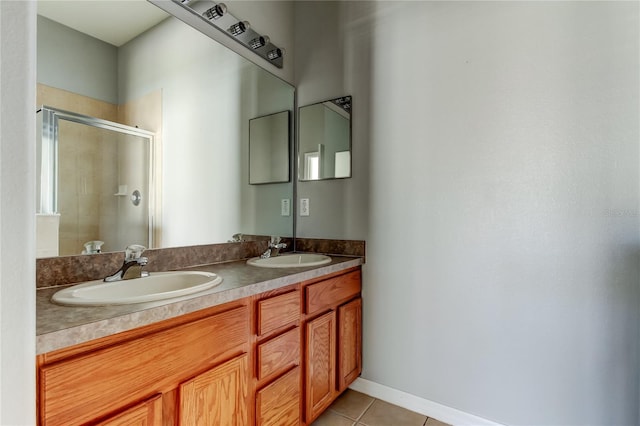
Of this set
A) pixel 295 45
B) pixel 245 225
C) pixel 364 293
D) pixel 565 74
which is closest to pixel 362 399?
pixel 364 293

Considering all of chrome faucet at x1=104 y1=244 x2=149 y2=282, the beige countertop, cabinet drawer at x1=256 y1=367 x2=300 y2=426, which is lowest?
cabinet drawer at x1=256 y1=367 x2=300 y2=426

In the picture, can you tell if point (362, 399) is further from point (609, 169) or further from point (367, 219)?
point (609, 169)

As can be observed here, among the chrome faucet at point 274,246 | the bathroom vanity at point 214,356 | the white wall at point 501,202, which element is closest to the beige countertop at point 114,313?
the bathroom vanity at point 214,356

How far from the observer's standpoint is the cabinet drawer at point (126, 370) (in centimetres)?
63

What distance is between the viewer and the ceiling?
1077mm

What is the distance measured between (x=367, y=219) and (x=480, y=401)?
1.07 meters

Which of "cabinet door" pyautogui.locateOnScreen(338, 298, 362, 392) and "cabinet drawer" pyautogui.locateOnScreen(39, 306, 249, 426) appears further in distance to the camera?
"cabinet door" pyautogui.locateOnScreen(338, 298, 362, 392)

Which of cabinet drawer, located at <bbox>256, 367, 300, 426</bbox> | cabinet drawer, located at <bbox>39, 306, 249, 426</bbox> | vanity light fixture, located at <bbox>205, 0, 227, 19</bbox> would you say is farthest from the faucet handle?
vanity light fixture, located at <bbox>205, 0, 227, 19</bbox>

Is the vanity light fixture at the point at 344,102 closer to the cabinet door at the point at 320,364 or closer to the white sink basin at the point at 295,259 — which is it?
the white sink basin at the point at 295,259

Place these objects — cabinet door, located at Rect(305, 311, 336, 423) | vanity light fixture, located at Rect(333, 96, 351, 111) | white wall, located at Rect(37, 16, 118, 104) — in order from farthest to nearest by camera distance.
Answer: vanity light fixture, located at Rect(333, 96, 351, 111) < cabinet door, located at Rect(305, 311, 336, 423) < white wall, located at Rect(37, 16, 118, 104)

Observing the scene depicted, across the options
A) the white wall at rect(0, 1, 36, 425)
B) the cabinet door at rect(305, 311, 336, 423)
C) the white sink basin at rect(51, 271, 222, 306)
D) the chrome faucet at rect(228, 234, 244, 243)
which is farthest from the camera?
the chrome faucet at rect(228, 234, 244, 243)

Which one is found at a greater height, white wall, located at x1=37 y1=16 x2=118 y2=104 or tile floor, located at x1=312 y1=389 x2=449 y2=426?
white wall, located at x1=37 y1=16 x2=118 y2=104

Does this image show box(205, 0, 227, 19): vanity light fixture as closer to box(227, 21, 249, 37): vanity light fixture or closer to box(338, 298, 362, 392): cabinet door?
box(227, 21, 249, 37): vanity light fixture

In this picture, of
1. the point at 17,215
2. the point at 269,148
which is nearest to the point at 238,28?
the point at 269,148
